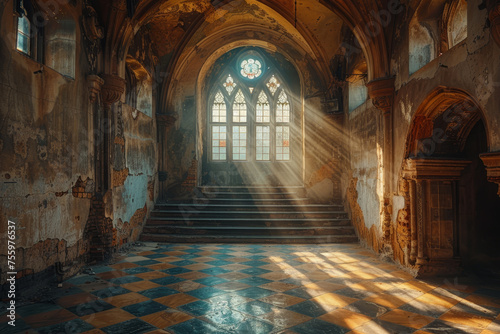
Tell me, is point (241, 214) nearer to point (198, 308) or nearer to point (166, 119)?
point (166, 119)

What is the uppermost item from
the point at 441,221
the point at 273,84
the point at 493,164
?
the point at 273,84

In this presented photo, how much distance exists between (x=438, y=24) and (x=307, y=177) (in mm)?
6483

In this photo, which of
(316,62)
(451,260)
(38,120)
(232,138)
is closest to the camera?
(38,120)

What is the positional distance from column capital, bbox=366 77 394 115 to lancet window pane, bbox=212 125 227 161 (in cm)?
777

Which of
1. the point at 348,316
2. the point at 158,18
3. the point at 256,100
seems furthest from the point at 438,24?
the point at 256,100

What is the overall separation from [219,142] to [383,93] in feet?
26.5

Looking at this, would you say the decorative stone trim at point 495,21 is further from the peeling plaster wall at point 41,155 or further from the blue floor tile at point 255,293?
the peeling plaster wall at point 41,155

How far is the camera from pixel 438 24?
6.37m

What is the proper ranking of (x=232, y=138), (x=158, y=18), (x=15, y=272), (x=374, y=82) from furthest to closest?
(x=232, y=138), (x=158, y=18), (x=374, y=82), (x=15, y=272)

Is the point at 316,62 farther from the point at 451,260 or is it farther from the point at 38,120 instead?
the point at 38,120

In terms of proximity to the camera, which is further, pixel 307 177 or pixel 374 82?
pixel 307 177

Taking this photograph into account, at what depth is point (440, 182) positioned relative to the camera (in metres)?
6.18

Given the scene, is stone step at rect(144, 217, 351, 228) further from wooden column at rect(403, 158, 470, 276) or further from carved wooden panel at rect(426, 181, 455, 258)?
carved wooden panel at rect(426, 181, 455, 258)

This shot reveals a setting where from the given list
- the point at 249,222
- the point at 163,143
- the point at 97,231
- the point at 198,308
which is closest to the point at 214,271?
the point at 198,308
